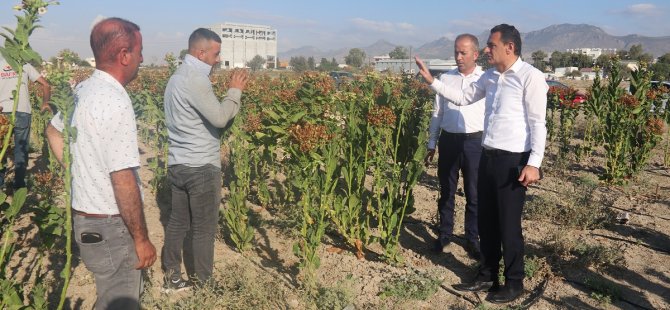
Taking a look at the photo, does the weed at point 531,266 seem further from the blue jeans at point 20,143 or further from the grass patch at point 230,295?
the blue jeans at point 20,143

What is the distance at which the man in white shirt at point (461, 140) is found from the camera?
168 inches

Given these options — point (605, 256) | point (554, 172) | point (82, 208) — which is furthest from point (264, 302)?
point (554, 172)

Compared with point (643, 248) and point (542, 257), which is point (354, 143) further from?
point (643, 248)

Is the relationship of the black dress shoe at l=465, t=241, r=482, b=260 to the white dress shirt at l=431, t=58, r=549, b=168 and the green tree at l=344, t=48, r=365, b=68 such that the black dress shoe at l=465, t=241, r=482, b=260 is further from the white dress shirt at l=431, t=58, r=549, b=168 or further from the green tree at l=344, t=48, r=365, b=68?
the green tree at l=344, t=48, r=365, b=68

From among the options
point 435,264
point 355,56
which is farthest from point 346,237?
point 355,56

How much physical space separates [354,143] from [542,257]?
2.01 metres

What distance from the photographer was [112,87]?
2.13m

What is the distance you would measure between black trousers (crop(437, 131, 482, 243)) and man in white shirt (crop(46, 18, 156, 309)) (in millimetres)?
2884

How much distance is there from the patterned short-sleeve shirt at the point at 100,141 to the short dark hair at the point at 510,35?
2518mm

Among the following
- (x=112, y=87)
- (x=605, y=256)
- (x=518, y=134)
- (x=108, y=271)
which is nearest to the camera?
(x=112, y=87)

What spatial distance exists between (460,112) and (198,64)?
2334mm

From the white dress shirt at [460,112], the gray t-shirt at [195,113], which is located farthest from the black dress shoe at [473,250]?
the gray t-shirt at [195,113]

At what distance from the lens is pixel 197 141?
3277 millimetres

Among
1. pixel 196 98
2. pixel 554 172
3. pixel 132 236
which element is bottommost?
pixel 554 172
